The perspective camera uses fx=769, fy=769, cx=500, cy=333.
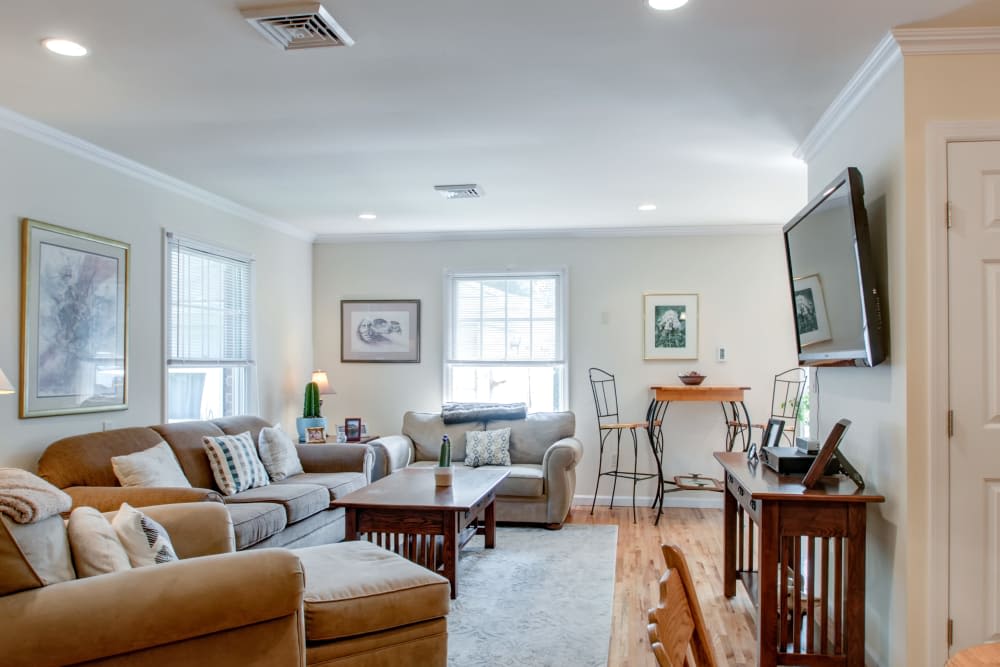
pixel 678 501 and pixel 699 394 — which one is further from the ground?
pixel 699 394

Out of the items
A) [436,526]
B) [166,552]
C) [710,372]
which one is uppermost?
[710,372]

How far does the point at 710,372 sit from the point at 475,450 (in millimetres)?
2152

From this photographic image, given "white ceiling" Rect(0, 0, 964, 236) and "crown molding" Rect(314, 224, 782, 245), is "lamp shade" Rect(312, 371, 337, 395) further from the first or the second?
"white ceiling" Rect(0, 0, 964, 236)

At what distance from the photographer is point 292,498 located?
446cm

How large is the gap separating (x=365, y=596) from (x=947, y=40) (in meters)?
2.88

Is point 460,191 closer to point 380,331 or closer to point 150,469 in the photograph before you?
point 380,331

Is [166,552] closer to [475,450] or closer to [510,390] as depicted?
[475,450]

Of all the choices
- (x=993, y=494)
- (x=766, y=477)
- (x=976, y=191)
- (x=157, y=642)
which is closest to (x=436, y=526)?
(x=766, y=477)

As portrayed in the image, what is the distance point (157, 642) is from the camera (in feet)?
6.95

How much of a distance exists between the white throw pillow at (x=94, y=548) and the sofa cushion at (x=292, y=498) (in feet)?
6.51

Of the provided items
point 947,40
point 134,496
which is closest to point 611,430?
point 134,496

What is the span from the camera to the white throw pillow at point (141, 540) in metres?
2.45

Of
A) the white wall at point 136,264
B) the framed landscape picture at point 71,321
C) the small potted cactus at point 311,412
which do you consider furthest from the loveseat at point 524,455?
the framed landscape picture at point 71,321

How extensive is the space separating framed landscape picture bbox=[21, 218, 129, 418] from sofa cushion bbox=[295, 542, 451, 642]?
1.88m
